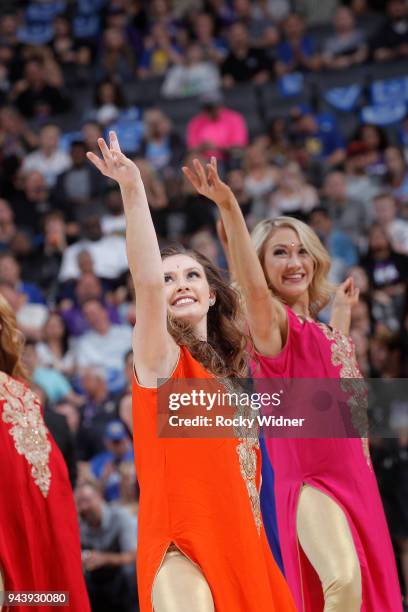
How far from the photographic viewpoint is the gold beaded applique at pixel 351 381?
4551mm

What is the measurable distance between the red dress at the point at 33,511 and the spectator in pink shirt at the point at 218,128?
7.08 m

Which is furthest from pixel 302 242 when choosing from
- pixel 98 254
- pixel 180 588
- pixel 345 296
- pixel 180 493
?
pixel 98 254

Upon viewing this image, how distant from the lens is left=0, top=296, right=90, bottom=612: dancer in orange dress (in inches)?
159

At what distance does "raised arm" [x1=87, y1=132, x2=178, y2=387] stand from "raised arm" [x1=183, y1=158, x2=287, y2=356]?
1.60ft

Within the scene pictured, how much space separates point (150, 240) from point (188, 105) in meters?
8.99

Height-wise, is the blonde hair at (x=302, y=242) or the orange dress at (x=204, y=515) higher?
the blonde hair at (x=302, y=242)

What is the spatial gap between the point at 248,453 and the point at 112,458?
149 inches

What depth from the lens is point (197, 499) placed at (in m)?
3.43

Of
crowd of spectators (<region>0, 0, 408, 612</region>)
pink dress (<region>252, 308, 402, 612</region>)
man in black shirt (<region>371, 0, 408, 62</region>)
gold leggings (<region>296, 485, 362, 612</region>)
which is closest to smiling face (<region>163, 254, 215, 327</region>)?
pink dress (<region>252, 308, 402, 612</region>)

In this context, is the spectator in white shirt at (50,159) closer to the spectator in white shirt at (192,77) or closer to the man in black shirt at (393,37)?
the spectator in white shirt at (192,77)

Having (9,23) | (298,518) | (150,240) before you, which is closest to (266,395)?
(298,518)

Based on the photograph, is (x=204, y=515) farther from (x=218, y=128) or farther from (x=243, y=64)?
(x=243, y=64)

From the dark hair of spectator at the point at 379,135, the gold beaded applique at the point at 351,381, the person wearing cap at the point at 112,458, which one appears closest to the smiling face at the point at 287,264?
the gold beaded applique at the point at 351,381

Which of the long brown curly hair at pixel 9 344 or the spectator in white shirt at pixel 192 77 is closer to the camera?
the long brown curly hair at pixel 9 344
